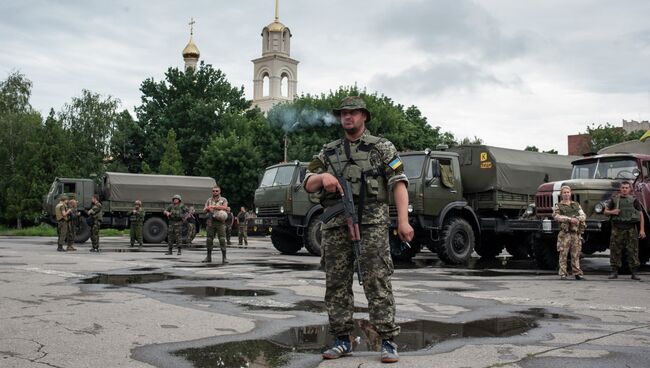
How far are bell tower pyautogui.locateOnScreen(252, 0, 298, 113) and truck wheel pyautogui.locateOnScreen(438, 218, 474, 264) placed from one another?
64.9 m

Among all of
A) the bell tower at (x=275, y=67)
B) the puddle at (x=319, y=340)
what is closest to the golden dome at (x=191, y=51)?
the bell tower at (x=275, y=67)

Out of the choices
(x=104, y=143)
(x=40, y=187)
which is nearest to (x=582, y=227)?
(x=40, y=187)

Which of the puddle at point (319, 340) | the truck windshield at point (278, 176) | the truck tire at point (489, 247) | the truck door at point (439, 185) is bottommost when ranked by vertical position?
the puddle at point (319, 340)

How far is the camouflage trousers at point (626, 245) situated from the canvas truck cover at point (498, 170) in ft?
14.4

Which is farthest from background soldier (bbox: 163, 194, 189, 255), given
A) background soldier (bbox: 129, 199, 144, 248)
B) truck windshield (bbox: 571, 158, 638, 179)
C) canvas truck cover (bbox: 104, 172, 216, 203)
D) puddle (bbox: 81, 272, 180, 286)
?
truck windshield (bbox: 571, 158, 638, 179)

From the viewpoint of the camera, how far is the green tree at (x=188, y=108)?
56638mm

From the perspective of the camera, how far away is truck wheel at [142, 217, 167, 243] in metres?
25.4

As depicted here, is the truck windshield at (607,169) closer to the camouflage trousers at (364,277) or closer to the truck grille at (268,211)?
the truck grille at (268,211)

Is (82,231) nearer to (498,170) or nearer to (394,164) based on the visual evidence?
(498,170)

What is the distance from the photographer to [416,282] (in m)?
10.6

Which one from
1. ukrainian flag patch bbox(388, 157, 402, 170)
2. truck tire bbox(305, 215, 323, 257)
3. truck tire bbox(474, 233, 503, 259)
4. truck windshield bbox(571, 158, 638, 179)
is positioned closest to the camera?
ukrainian flag patch bbox(388, 157, 402, 170)

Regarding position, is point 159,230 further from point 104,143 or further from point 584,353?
point 104,143

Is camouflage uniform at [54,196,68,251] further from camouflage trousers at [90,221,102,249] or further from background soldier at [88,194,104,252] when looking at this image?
camouflage trousers at [90,221,102,249]

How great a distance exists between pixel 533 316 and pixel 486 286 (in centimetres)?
324
